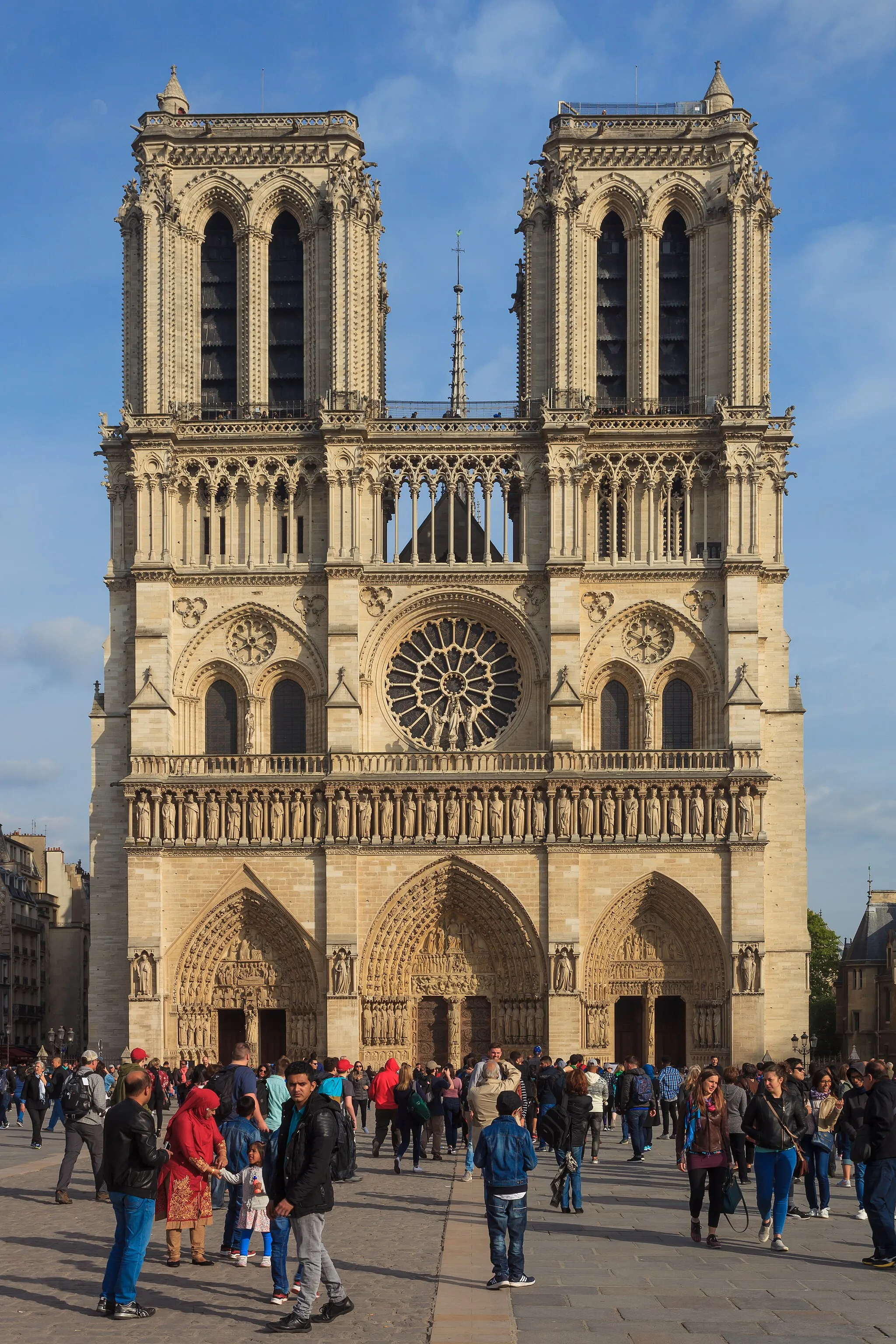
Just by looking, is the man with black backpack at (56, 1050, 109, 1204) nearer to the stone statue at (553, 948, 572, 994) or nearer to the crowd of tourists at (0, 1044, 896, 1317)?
the crowd of tourists at (0, 1044, 896, 1317)

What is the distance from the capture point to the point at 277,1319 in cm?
1251

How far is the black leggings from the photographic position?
16062 mm

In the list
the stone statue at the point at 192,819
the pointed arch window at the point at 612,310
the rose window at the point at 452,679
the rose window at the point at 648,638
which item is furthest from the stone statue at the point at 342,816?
the pointed arch window at the point at 612,310

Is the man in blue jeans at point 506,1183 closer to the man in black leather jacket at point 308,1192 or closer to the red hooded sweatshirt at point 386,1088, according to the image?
the man in black leather jacket at point 308,1192

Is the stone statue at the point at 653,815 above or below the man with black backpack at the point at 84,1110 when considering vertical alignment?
above

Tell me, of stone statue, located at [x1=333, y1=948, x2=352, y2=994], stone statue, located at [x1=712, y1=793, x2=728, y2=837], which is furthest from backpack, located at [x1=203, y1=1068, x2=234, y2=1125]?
stone statue, located at [x1=712, y1=793, x2=728, y2=837]

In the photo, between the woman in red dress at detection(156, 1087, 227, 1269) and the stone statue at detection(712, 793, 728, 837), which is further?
the stone statue at detection(712, 793, 728, 837)

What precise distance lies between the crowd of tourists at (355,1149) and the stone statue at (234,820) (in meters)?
17.7

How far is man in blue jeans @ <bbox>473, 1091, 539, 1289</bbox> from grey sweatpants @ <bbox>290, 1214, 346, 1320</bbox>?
1.82 m

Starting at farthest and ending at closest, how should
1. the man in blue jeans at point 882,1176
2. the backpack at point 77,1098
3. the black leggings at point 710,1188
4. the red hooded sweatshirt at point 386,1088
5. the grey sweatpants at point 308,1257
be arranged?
the red hooded sweatshirt at point 386,1088 → the backpack at point 77,1098 → the black leggings at point 710,1188 → the man in blue jeans at point 882,1176 → the grey sweatpants at point 308,1257

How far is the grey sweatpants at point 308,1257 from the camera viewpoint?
38.7 ft

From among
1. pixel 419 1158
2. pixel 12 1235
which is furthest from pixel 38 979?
pixel 12 1235

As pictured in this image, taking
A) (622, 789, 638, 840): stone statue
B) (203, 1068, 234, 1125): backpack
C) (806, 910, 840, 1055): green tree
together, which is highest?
(622, 789, 638, 840): stone statue

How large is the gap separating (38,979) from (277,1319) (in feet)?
202
